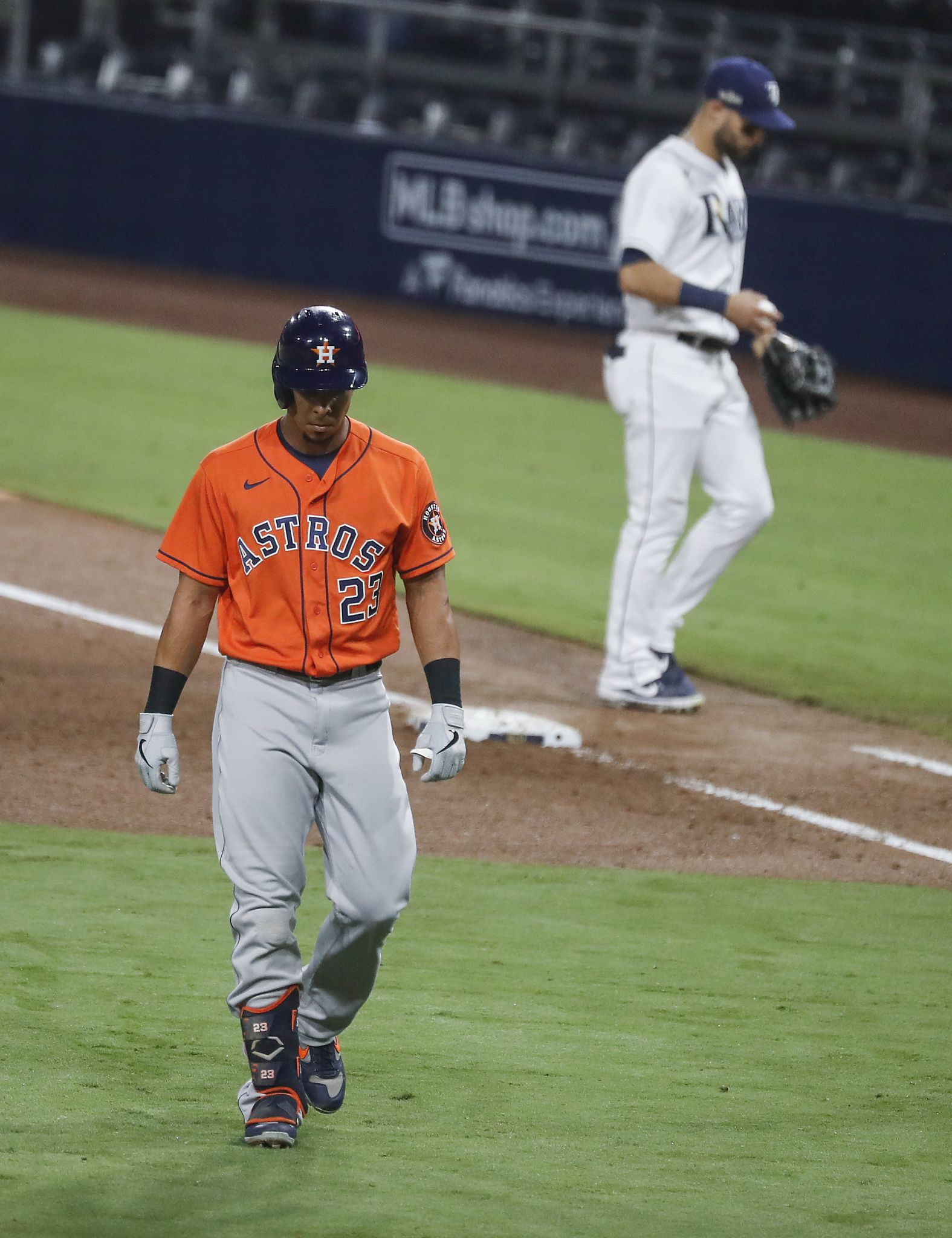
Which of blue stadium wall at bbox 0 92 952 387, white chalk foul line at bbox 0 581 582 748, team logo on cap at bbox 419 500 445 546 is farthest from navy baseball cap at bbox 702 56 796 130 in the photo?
blue stadium wall at bbox 0 92 952 387

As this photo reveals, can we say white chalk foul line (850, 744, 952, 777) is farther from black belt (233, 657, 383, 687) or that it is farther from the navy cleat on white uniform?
black belt (233, 657, 383, 687)

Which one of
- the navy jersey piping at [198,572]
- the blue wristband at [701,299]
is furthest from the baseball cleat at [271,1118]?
the blue wristband at [701,299]

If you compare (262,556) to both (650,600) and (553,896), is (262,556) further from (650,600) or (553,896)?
(650,600)

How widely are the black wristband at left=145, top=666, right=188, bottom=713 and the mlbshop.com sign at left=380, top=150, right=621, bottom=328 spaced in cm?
1603

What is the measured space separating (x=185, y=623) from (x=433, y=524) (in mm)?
580

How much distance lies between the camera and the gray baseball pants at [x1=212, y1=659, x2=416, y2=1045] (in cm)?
396

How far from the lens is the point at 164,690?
13.6 feet

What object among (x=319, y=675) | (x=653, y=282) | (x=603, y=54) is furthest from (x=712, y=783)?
(x=603, y=54)

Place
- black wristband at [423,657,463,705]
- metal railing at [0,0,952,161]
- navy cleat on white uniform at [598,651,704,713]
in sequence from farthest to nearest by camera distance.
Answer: metal railing at [0,0,952,161] → navy cleat on white uniform at [598,651,704,713] → black wristband at [423,657,463,705]

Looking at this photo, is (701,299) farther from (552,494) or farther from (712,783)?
(552,494)

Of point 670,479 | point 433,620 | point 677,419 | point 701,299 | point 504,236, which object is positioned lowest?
point 504,236

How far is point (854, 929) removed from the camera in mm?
5586

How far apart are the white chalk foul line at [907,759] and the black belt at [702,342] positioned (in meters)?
1.70

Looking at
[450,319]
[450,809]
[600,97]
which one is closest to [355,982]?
[450,809]
